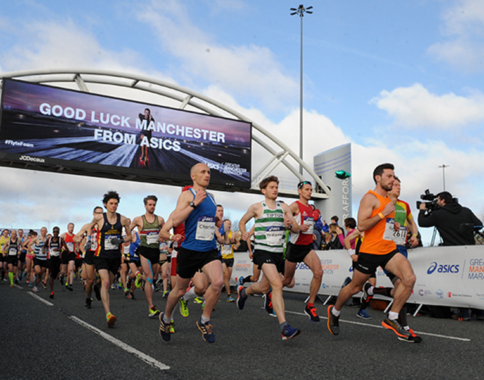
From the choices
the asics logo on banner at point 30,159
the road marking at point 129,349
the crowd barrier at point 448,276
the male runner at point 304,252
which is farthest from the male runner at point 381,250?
the asics logo on banner at point 30,159

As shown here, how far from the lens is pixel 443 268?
8.13m

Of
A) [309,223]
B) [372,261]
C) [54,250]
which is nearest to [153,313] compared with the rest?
[309,223]

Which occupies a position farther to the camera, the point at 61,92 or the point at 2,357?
the point at 61,92

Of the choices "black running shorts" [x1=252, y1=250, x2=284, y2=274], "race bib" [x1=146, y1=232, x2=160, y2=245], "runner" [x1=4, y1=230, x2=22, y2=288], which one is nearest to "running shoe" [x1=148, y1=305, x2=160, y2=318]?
"race bib" [x1=146, y1=232, x2=160, y2=245]

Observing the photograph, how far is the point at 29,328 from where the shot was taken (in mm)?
6266

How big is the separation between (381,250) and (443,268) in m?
3.51

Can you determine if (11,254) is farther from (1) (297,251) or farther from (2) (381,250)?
(2) (381,250)

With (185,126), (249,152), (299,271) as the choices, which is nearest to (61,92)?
(185,126)

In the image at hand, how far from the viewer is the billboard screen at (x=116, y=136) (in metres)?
22.9

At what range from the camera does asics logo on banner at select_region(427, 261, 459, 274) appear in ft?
26.0

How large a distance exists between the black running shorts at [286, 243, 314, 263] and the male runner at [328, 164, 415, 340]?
4.96 ft

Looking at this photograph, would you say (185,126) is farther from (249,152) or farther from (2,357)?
(2,357)

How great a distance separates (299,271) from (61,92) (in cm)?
1843

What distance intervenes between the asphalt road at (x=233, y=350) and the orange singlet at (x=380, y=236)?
3.46ft
